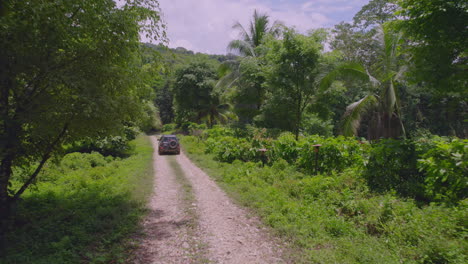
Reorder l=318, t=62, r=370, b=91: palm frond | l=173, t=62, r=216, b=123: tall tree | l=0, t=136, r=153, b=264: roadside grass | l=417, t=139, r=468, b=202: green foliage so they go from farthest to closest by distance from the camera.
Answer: l=173, t=62, r=216, b=123: tall tree, l=318, t=62, r=370, b=91: palm frond, l=417, t=139, r=468, b=202: green foliage, l=0, t=136, r=153, b=264: roadside grass

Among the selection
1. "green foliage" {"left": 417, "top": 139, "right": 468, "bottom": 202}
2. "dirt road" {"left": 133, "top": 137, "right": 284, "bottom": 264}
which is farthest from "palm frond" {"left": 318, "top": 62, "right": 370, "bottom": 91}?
"dirt road" {"left": 133, "top": 137, "right": 284, "bottom": 264}

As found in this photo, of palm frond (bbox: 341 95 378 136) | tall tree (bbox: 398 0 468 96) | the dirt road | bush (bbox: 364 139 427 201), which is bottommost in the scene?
the dirt road

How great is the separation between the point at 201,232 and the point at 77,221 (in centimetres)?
282

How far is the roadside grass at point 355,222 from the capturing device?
4.22m

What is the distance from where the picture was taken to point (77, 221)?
596 centimetres

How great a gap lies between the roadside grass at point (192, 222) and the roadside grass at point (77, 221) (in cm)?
109

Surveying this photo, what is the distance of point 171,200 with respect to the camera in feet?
25.7

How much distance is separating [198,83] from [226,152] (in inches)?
865

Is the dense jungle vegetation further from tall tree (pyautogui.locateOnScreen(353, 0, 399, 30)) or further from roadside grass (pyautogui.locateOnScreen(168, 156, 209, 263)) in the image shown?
tall tree (pyautogui.locateOnScreen(353, 0, 399, 30))

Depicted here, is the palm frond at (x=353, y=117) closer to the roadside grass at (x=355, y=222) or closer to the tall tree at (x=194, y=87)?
the roadside grass at (x=355, y=222)

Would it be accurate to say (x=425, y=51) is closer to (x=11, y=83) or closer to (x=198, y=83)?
(x=11, y=83)

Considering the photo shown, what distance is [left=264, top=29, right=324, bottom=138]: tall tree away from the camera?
44.0 ft

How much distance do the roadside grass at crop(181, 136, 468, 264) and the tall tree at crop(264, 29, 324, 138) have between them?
7.20 m

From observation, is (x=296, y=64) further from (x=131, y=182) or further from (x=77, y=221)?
(x=77, y=221)
